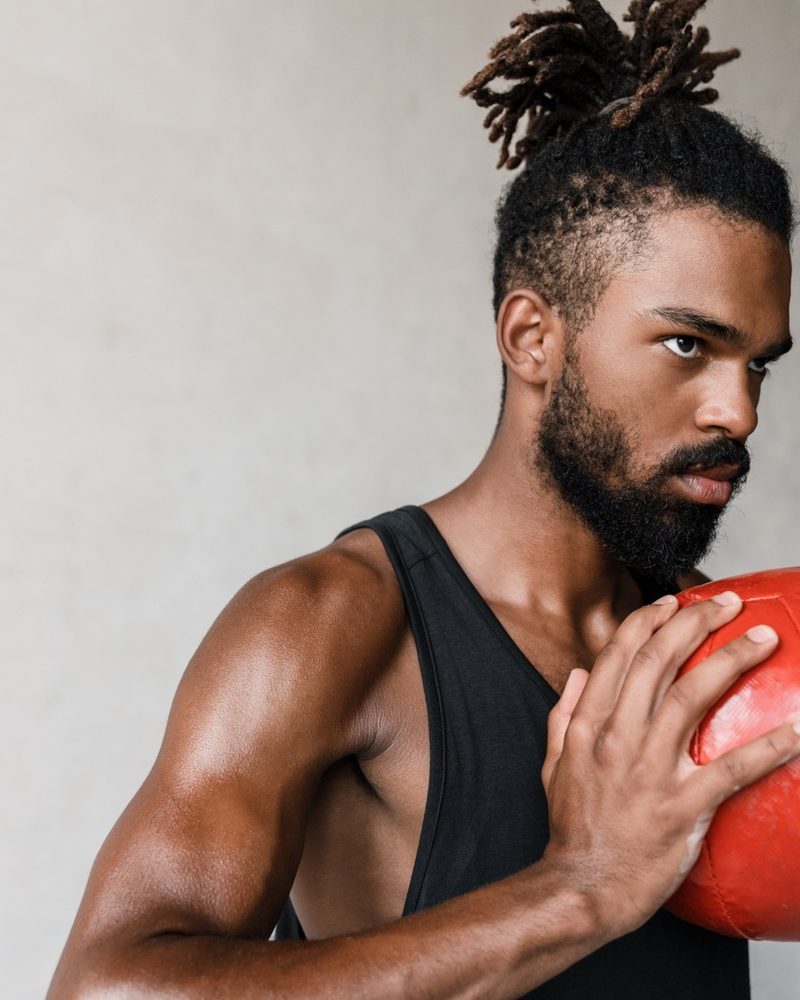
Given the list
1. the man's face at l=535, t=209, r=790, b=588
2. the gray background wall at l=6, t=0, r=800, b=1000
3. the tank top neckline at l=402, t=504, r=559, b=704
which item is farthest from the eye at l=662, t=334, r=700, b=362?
the gray background wall at l=6, t=0, r=800, b=1000

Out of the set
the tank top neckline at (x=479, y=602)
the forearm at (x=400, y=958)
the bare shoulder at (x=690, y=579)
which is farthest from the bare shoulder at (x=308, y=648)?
the bare shoulder at (x=690, y=579)

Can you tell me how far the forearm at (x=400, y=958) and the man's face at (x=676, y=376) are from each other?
53cm

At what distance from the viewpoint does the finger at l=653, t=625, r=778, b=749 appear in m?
0.92

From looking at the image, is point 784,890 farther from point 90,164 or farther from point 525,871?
point 90,164

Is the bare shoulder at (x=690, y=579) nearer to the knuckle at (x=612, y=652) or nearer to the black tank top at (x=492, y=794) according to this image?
the black tank top at (x=492, y=794)

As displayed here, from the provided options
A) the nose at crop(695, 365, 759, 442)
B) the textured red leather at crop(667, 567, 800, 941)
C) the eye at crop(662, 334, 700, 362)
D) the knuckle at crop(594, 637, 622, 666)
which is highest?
the eye at crop(662, 334, 700, 362)

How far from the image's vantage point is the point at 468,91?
1.44 metres

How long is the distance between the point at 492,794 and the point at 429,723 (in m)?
0.10

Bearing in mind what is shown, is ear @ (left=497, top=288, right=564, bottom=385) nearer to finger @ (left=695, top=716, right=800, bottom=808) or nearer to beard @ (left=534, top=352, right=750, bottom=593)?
beard @ (left=534, top=352, right=750, bottom=593)

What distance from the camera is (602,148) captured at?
1415 mm

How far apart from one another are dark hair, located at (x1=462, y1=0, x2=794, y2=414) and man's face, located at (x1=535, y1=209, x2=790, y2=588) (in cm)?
5

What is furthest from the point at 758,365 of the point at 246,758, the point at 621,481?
the point at 246,758

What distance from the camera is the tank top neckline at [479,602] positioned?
1237 mm

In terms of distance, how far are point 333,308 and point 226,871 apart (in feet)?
4.54
